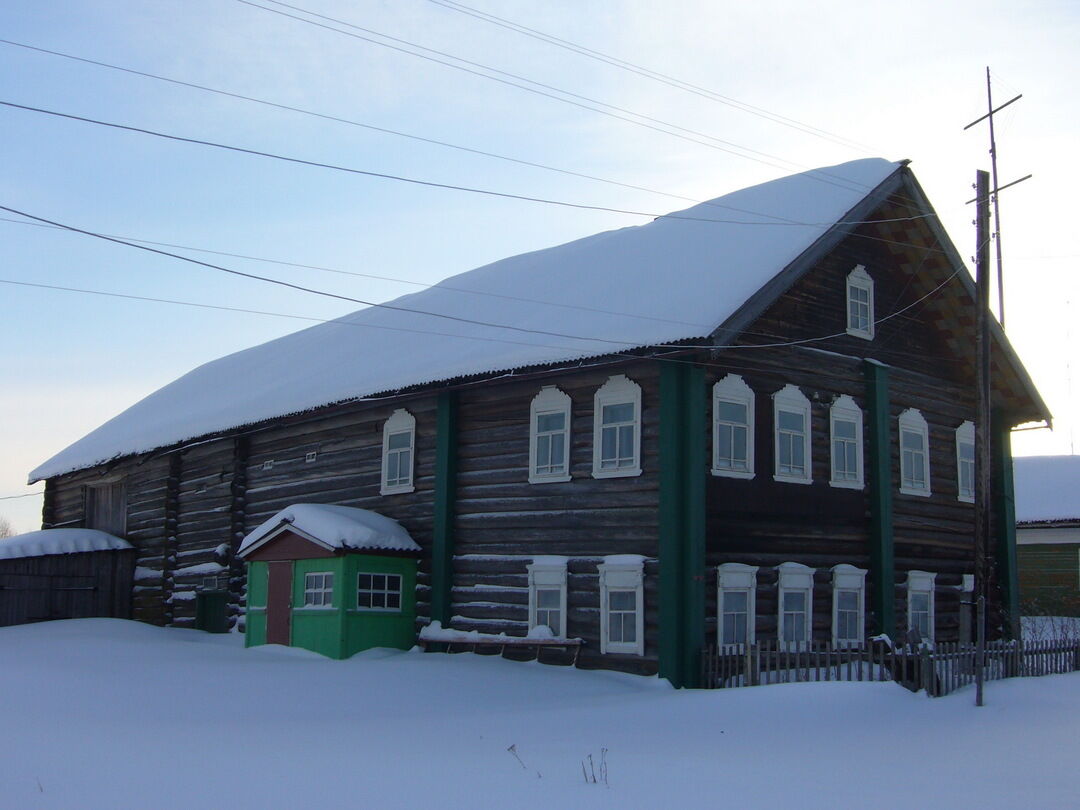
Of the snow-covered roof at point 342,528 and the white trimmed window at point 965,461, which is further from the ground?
the white trimmed window at point 965,461

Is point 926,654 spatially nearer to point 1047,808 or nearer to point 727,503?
point 727,503

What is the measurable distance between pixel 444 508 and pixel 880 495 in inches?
325

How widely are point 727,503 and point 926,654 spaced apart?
405cm

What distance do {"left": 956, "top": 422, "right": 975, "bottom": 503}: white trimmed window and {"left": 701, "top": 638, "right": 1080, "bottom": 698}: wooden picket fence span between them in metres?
5.24

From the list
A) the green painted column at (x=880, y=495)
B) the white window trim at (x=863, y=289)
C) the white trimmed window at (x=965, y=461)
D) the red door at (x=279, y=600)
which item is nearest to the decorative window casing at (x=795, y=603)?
the green painted column at (x=880, y=495)

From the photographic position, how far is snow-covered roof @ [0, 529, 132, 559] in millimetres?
31031

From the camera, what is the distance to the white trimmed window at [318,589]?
22578 millimetres

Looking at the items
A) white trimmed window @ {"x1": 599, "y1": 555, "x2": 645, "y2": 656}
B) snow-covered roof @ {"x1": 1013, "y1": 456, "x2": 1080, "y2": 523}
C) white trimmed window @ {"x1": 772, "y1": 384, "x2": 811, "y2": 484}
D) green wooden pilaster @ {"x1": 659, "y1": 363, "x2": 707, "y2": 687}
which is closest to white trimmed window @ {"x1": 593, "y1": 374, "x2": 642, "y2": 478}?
green wooden pilaster @ {"x1": 659, "y1": 363, "x2": 707, "y2": 687}

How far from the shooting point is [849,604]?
21469 millimetres

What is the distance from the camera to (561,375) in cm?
2077

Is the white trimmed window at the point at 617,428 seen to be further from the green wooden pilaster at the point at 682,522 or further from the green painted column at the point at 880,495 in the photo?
the green painted column at the point at 880,495

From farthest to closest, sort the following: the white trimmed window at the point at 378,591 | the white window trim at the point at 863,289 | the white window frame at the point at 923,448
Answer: the white window frame at the point at 923,448
the white trimmed window at the point at 378,591
the white window trim at the point at 863,289

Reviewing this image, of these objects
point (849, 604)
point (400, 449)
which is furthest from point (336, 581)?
point (849, 604)

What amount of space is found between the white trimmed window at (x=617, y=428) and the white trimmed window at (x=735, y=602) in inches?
89.6
